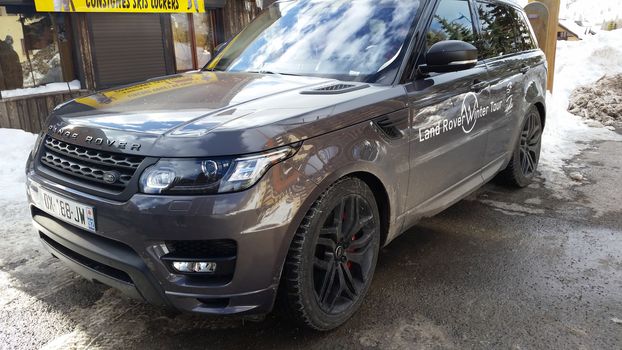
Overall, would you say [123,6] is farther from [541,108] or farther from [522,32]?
[541,108]

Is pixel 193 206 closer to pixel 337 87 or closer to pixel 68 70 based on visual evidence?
pixel 337 87

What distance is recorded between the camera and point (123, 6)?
23.6ft

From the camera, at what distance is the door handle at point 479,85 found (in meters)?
3.68

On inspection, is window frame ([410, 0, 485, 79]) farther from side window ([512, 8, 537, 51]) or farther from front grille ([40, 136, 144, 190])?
side window ([512, 8, 537, 51])

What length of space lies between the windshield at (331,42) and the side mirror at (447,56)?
0.64 feet

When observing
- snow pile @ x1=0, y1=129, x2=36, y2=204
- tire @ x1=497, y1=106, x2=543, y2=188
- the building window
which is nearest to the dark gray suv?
Answer: tire @ x1=497, y1=106, x2=543, y2=188

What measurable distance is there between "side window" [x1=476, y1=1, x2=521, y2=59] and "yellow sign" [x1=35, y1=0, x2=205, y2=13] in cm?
506

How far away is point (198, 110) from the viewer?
8.11ft

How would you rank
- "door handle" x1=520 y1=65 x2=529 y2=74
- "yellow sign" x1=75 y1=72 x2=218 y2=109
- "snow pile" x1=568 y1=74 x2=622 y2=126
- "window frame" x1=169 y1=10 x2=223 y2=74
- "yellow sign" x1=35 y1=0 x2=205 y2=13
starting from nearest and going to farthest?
"yellow sign" x1=75 y1=72 x2=218 y2=109, "door handle" x1=520 y1=65 x2=529 y2=74, "yellow sign" x1=35 y1=0 x2=205 y2=13, "window frame" x1=169 y1=10 x2=223 y2=74, "snow pile" x1=568 y1=74 x2=622 y2=126

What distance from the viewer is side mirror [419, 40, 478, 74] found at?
9.84ft

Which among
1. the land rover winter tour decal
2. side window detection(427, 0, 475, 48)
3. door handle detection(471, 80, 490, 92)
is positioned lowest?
the land rover winter tour decal

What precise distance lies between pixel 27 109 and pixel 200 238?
5.78m

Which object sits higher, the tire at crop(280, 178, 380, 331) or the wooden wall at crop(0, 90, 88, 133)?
the wooden wall at crop(0, 90, 88, 133)

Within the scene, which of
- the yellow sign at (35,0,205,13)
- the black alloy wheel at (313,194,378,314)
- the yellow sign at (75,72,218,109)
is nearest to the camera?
the black alloy wheel at (313,194,378,314)
